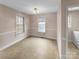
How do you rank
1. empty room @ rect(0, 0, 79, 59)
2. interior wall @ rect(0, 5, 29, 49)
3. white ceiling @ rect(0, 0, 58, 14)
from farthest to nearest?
1. interior wall @ rect(0, 5, 29, 49)
2. white ceiling @ rect(0, 0, 58, 14)
3. empty room @ rect(0, 0, 79, 59)

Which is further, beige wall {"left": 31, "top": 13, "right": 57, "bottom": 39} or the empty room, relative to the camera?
beige wall {"left": 31, "top": 13, "right": 57, "bottom": 39}

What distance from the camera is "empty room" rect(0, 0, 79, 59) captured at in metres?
2.93

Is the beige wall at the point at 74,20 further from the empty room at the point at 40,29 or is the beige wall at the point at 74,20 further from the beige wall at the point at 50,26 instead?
the beige wall at the point at 50,26

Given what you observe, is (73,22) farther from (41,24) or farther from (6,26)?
(6,26)

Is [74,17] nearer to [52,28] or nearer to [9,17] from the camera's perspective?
[52,28]

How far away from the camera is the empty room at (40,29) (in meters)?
2.93

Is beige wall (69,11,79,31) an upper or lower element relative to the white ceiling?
lower

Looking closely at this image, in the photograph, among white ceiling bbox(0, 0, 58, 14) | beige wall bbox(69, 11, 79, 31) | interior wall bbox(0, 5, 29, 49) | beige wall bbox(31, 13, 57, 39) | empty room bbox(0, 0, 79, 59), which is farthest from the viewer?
beige wall bbox(31, 13, 57, 39)

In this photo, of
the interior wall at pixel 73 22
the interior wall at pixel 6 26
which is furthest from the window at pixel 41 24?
the interior wall at pixel 6 26

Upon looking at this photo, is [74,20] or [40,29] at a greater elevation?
[74,20]

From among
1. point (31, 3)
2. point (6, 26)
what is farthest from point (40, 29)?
point (31, 3)

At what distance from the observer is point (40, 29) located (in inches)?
343

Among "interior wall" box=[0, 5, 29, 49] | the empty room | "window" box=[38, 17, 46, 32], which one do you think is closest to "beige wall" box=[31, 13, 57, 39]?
the empty room

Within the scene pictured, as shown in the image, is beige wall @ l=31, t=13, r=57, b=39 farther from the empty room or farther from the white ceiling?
the white ceiling
